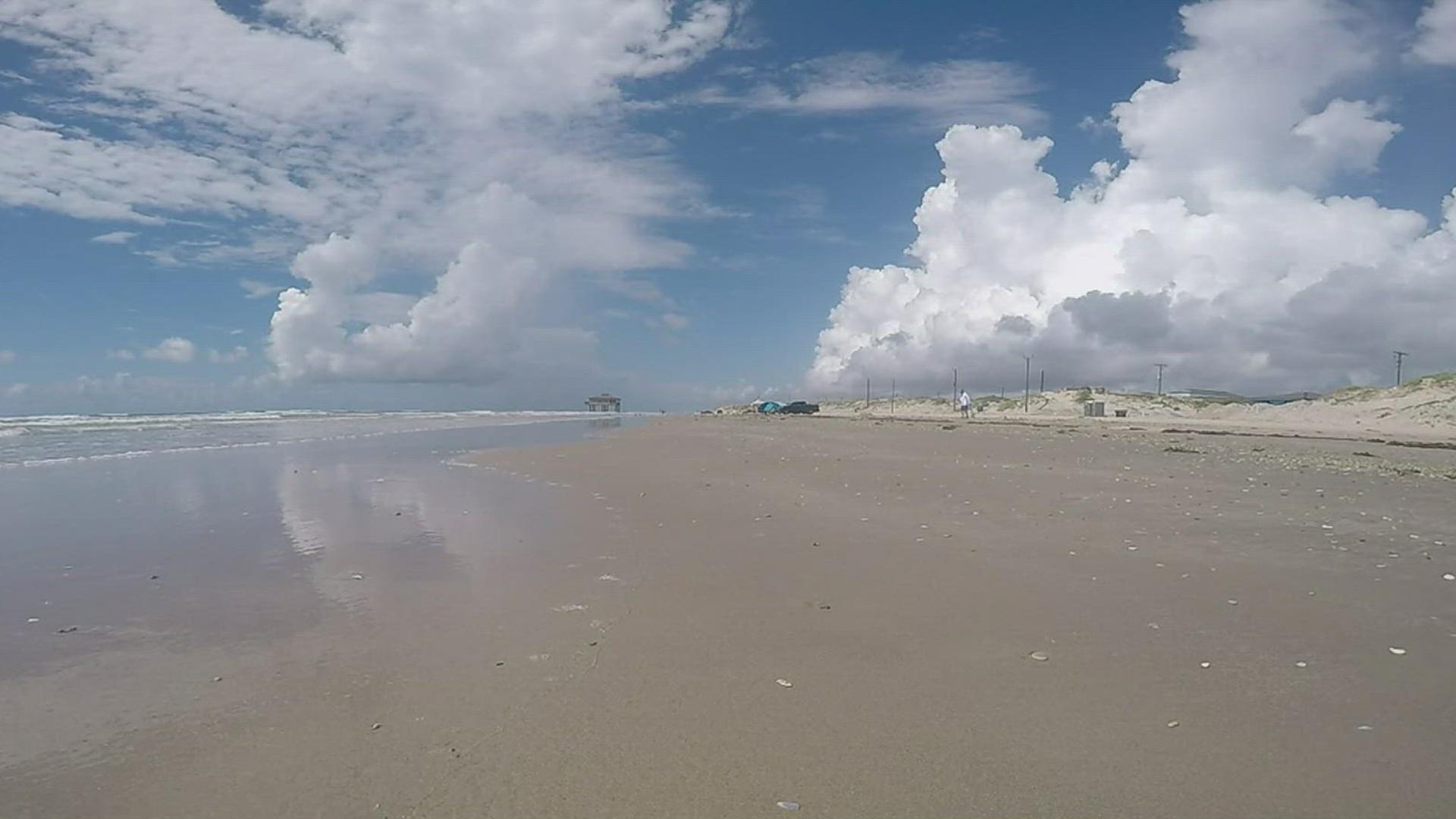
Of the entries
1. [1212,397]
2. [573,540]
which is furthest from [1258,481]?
[1212,397]

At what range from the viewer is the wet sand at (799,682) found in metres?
3.93

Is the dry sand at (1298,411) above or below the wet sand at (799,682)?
above

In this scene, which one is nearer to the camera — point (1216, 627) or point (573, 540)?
point (1216, 627)

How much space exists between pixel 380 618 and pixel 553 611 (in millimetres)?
1477

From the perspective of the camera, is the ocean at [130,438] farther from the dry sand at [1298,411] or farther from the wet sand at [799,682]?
the dry sand at [1298,411]

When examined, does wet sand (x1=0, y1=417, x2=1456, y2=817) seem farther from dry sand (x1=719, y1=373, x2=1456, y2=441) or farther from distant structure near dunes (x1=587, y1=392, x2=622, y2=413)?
distant structure near dunes (x1=587, y1=392, x2=622, y2=413)

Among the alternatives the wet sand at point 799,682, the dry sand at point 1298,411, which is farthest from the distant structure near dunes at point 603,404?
the wet sand at point 799,682

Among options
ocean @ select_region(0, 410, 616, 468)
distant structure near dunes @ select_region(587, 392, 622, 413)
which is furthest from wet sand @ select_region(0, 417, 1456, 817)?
distant structure near dunes @ select_region(587, 392, 622, 413)

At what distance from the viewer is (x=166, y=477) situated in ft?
57.6

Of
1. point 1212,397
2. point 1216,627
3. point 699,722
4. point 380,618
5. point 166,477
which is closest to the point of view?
point 699,722

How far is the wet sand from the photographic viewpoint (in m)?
3.93

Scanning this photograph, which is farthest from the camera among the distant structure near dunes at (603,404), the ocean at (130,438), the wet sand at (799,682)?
the distant structure near dunes at (603,404)

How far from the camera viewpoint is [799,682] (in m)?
5.33

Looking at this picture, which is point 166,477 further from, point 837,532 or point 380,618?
point 837,532
